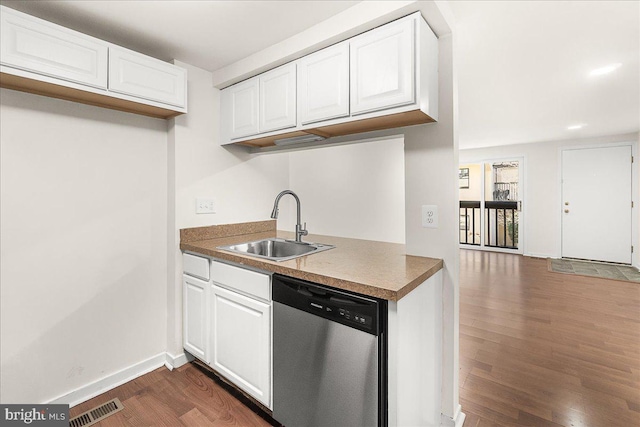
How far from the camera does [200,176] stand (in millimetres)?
2363

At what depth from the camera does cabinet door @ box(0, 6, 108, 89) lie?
143cm

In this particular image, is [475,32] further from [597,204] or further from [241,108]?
[597,204]

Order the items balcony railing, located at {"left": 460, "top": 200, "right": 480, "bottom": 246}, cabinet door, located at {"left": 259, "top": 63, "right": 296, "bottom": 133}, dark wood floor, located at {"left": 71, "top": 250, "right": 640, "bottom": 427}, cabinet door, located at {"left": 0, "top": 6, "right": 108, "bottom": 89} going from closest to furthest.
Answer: cabinet door, located at {"left": 0, "top": 6, "right": 108, "bottom": 89} < dark wood floor, located at {"left": 71, "top": 250, "right": 640, "bottom": 427} < cabinet door, located at {"left": 259, "top": 63, "right": 296, "bottom": 133} < balcony railing, located at {"left": 460, "top": 200, "right": 480, "bottom": 246}

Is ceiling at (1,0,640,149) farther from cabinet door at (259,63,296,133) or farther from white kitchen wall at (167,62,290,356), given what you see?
white kitchen wall at (167,62,290,356)

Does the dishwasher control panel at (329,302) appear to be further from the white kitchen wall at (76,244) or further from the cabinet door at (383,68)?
the white kitchen wall at (76,244)

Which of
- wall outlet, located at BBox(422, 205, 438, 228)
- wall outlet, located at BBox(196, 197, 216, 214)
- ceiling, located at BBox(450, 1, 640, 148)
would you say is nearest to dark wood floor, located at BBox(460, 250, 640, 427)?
wall outlet, located at BBox(422, 205, 438, 228)

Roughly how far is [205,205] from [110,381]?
1.34m

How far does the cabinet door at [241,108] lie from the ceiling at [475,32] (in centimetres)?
20

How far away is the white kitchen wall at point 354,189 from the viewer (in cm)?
215

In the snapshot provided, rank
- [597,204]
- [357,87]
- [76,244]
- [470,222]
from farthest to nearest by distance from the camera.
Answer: [470,222], [597,204], [76,244], [357,87]

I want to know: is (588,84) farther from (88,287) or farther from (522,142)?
(88,287)

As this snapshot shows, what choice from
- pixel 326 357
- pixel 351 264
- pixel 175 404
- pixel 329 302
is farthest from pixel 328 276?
pixel 175 404

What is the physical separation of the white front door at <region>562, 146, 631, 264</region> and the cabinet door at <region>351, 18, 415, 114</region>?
617 centimetres

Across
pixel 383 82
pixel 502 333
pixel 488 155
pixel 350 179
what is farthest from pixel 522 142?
pixel 383 82
